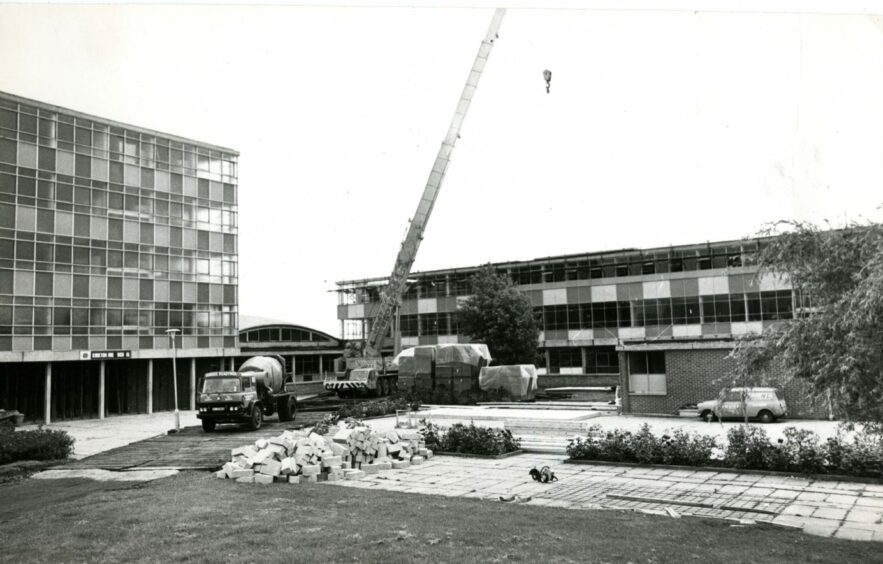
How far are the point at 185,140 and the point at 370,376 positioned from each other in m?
16.5

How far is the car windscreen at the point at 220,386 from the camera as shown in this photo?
25.0m

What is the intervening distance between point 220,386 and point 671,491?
57.0 feet

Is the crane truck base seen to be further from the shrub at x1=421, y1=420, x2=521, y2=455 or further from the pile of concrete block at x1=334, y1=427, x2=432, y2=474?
the pile of concrete block at x1=334, y1=427, x2=432, y2=474

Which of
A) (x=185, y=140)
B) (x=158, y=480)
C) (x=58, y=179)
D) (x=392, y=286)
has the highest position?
(x=185, y=140)

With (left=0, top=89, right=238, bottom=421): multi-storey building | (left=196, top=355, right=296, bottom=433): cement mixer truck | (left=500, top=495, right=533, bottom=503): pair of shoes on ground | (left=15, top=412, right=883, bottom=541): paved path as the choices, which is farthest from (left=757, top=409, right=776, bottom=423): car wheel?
(left=0, top=89, right=238, bottom=421): multi-storey building

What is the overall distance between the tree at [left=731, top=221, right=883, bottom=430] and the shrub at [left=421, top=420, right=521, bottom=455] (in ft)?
33.8

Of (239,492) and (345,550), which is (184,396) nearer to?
(239,492)

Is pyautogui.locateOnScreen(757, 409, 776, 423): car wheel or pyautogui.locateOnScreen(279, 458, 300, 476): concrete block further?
pyautogui.locateOnScreen(757, 409, 776, 423): car wheel

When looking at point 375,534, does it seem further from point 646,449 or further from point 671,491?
point 646,449

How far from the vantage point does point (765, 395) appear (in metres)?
25.3

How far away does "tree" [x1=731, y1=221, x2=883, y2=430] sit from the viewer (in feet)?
22.5

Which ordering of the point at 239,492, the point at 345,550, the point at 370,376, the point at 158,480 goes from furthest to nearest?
the point at 370,376, the point at 158,480, the point at 239,492, the point at 345,550

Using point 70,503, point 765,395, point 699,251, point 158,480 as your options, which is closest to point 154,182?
point 158,480

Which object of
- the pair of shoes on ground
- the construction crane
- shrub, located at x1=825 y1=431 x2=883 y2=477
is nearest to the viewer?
the pair of shoes on ground
